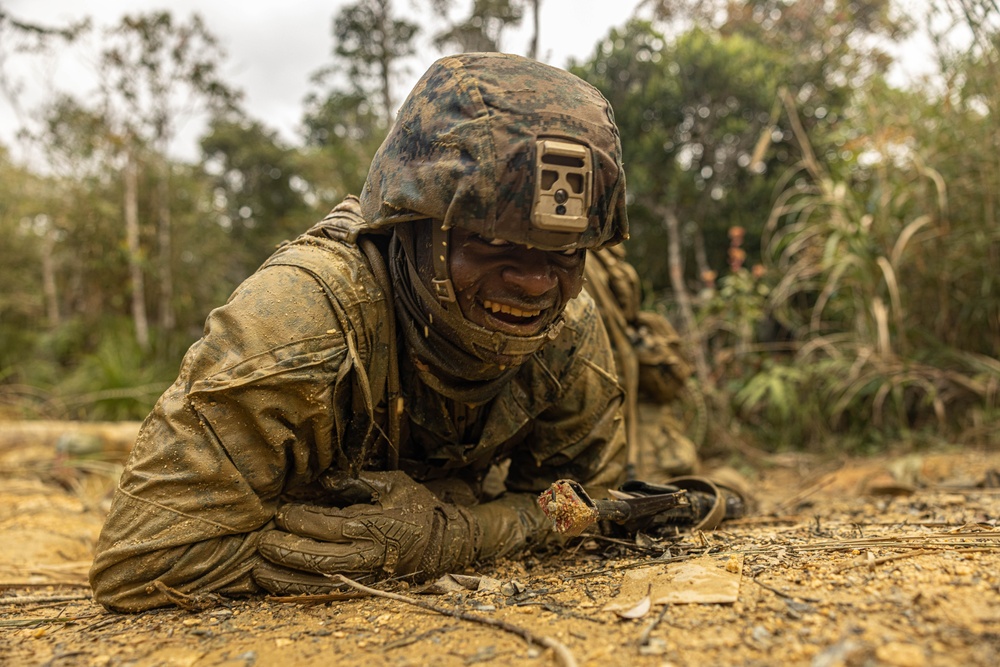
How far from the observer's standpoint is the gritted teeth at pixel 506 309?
1885 millimetres

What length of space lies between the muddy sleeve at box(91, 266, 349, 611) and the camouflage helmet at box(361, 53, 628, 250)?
0.44m

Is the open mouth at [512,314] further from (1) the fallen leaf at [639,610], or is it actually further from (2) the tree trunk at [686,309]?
(2) the tree trunk at [686,309]

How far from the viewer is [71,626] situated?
1853 mm

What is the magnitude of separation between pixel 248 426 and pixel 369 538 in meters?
0.45

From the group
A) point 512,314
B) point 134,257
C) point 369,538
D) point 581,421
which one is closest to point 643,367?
point 581,421

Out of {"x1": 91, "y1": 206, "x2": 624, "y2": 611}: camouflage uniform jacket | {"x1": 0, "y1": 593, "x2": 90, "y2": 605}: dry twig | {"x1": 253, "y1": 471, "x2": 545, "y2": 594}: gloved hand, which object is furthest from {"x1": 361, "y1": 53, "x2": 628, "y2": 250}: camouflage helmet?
{"x1": 0, "y1": 593, "x2": 90, "y2": 605}: dry twig

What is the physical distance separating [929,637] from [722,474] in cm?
257

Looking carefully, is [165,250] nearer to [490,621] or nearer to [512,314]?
[512,314]

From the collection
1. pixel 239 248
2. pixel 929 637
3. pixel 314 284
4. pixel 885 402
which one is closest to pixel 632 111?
pixel 885 402

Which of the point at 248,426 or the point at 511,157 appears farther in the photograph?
the point at 248,426

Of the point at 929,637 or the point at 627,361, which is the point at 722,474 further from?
the point at 929,637

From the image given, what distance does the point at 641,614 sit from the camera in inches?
60.0

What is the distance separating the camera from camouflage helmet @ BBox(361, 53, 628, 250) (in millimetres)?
1696

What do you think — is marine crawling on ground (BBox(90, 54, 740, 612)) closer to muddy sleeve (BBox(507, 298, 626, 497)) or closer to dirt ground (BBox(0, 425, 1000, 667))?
dirt ground (BBox(0, 425, 1000, 667))
